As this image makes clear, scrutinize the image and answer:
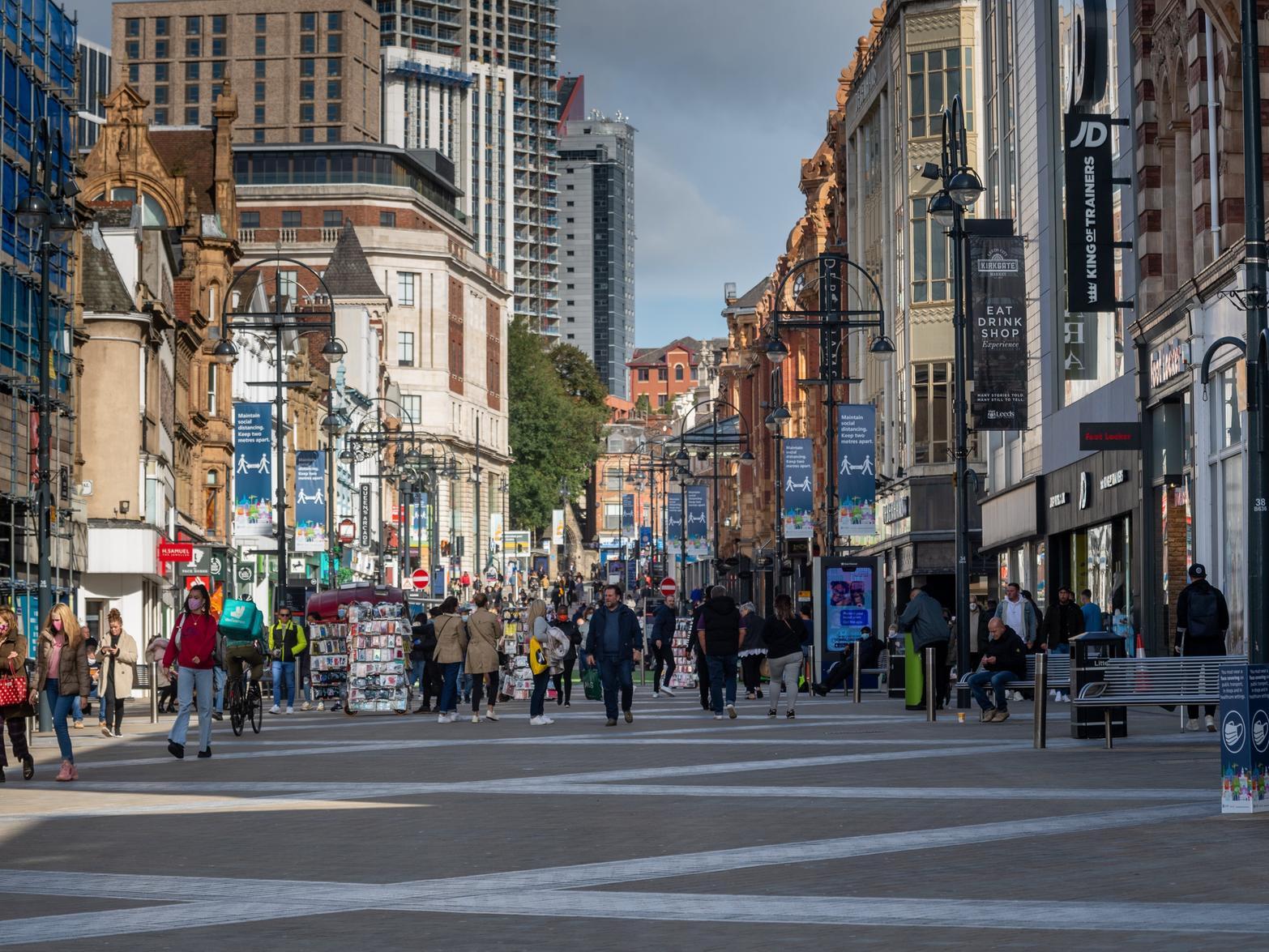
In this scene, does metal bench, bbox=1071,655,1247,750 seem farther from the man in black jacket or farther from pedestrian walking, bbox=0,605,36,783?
pedestrian walking, bbox=0,605,36,783

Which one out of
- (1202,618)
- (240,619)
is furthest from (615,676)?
(1202,618)

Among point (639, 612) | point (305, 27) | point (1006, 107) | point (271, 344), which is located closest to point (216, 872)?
point (1006, 107)

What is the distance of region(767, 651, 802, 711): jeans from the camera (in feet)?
93.2

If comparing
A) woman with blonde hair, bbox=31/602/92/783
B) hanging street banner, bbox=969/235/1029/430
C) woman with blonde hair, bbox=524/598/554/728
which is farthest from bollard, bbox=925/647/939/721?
hanging street banner, bbox=969/235/1029/430

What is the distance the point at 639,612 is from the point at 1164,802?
65.4 metres

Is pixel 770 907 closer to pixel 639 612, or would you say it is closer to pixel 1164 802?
pixel 1164 802

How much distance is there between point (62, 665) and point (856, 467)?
2677 centimetres

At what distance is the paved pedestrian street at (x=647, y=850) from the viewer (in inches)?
379

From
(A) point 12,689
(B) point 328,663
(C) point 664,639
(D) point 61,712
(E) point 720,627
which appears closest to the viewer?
(A) point 12,689

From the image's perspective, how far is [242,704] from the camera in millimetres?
27812

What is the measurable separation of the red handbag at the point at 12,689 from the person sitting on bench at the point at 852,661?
18162mm

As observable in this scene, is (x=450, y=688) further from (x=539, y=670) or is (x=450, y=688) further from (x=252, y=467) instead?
(x=252, y=467)

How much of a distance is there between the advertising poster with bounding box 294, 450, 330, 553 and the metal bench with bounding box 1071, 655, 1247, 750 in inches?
1421

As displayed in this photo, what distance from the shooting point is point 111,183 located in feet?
228
